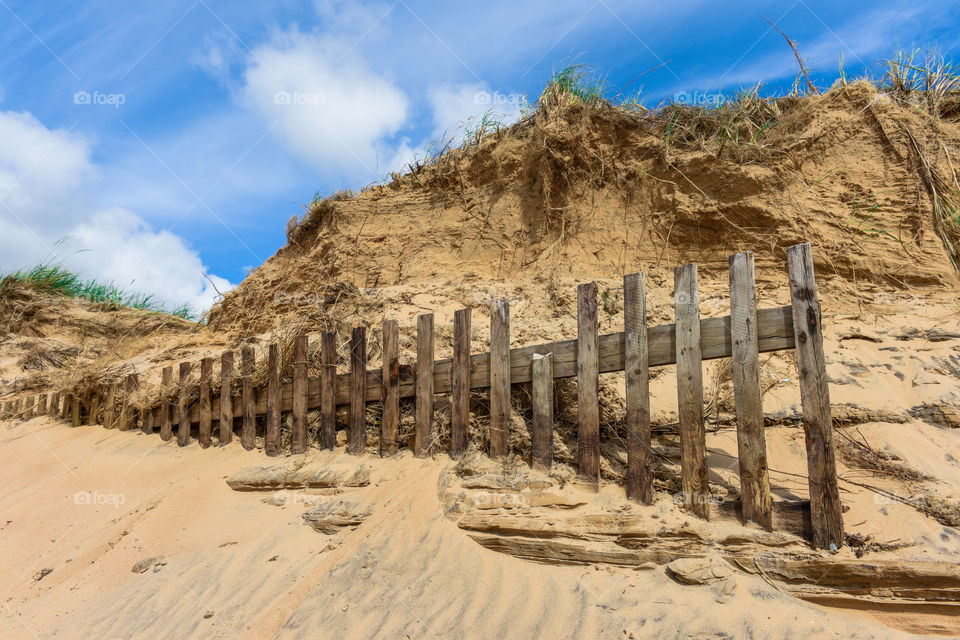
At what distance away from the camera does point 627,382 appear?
325 centimetres

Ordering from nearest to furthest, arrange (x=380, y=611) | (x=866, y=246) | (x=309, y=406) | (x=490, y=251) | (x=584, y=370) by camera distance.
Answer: (x=380, y=611)
(x=584, y=370)
(x=309, y=406)
(x=866, y=246)
(x=490, y=251)

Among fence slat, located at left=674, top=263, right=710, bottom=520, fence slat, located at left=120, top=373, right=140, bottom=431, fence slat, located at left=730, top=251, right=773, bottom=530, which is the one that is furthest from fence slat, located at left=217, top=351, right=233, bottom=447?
fence slat, located at left=730, top=251, right=773, bottom=530

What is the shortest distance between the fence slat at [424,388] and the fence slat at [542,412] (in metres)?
0.81

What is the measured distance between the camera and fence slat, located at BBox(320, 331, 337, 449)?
14.5 ft

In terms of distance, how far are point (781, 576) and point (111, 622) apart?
3508mm

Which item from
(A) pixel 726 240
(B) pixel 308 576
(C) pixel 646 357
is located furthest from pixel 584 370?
(A) pixel 726 240

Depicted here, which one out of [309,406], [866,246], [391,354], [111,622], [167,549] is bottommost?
[111,622]

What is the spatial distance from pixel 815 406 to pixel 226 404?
4562 mm

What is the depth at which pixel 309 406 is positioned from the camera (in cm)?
464

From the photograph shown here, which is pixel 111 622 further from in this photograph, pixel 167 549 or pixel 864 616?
pixel 864 616

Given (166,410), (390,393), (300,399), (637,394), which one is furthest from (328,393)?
(637,394)

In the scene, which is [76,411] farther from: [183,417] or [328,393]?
[328,393]

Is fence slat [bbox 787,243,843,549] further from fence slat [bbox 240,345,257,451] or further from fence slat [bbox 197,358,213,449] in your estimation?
fence slat [bbox 197,358,213,449]

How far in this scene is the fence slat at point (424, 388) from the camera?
396 cm
